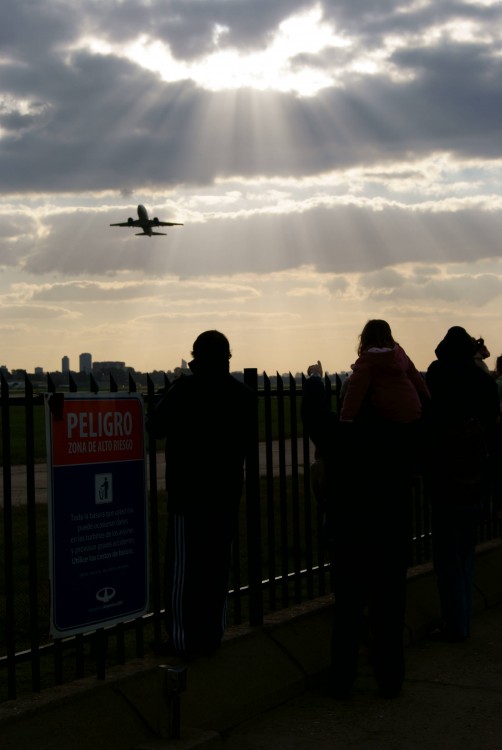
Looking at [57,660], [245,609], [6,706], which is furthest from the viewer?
[245,609]

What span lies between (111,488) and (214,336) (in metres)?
0.97

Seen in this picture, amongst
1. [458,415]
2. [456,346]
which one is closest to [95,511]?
[458,415]

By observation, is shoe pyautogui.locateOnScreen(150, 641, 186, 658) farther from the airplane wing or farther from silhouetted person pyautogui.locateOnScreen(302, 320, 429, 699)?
the airplane wing

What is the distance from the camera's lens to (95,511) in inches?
201

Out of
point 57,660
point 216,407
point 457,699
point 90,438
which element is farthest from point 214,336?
point 457,699

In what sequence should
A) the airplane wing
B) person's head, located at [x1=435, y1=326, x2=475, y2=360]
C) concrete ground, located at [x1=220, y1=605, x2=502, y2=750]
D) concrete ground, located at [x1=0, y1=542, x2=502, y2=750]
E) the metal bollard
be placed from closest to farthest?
concrete ground, located at [x1=0, y1=542, x2=502, y2=750]
the metal bollard
concrete ground, located at [x1=220, y1=605, x2=502, y2=750]
person's head, located at [x1=435, y1=326, x2=475, y2=360]
the airplane wing

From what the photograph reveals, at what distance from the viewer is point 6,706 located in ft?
15.1

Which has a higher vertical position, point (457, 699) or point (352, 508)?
point (352, 508)

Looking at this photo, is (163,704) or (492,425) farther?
(492,425)

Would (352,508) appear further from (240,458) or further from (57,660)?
(57,660)

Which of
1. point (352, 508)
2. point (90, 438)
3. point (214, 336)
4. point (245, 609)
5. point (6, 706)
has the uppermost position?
point (214, 336)

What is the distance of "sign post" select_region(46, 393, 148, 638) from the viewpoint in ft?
16.1

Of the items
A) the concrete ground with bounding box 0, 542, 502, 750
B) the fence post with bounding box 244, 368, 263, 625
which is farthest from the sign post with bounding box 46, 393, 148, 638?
the fence post with bounding box 244, 368, 263, 625

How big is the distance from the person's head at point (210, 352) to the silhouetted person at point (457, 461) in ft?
6.44
